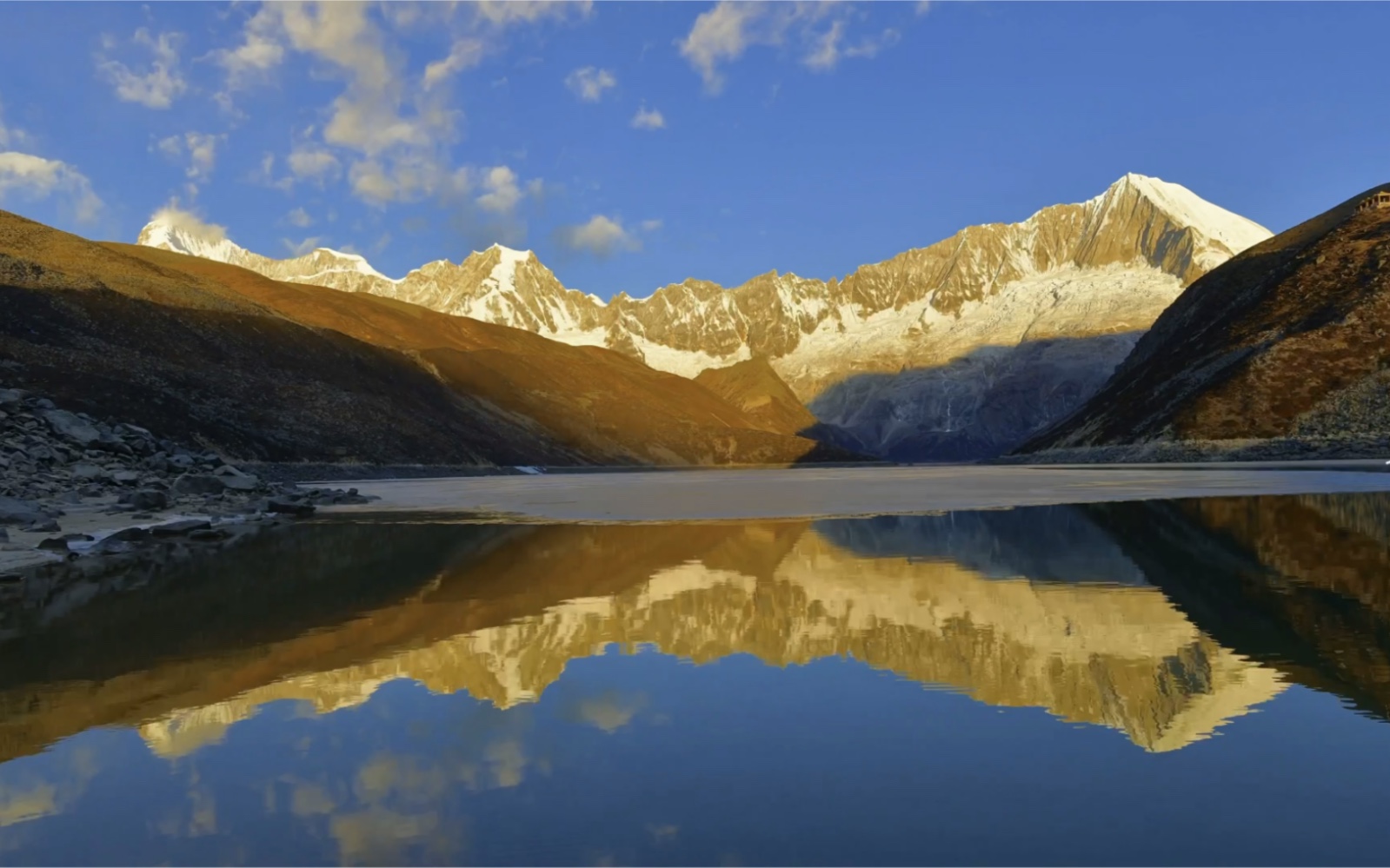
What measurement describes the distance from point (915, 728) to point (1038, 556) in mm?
19892

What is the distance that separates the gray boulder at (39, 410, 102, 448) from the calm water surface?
43.3m

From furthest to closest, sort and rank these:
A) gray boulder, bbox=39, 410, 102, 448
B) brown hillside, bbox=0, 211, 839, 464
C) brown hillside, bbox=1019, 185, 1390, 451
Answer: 1. brown hillside, bbox=1019, 185, 1390, 451
2. brown hillside, bbox=0, 211, 839, 464
3. gray boulder, bbox=39, 410, 102, 448

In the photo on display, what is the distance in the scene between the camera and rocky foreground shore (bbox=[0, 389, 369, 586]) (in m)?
34.7

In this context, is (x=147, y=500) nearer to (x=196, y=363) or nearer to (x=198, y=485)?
(x=198, y=485)

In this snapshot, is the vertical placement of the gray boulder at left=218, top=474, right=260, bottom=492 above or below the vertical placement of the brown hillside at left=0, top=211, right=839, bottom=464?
below

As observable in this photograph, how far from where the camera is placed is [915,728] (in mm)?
12617

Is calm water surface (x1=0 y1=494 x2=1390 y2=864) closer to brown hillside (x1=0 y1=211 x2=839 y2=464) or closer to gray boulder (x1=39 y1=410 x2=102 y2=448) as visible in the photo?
gray boulder (x1=39 y1=410 x2=102 y2=448)

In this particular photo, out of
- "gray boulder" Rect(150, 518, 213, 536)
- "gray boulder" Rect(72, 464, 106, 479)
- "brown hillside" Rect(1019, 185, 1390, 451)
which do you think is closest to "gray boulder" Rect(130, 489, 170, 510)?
"gray boulder" Rect(72, 464, 106, 479)

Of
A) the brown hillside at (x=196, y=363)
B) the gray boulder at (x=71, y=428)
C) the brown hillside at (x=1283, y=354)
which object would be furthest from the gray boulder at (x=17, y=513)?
the brown hillside at (x=1283, y=354)

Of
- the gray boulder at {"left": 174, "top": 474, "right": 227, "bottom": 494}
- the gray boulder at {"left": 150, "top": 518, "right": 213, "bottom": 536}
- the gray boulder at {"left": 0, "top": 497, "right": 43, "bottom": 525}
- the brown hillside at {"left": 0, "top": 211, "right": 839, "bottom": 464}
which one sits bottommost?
the gray boulder at {"left": 150, "top": 518, "right": 213, "bottom": 536}

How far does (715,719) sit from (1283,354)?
5935 inches

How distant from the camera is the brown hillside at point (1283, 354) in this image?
126062 millimetres

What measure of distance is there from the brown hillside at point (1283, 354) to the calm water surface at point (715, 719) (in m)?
118

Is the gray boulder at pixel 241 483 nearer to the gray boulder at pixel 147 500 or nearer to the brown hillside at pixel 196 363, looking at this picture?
the gray boulder at pixel 147 500
